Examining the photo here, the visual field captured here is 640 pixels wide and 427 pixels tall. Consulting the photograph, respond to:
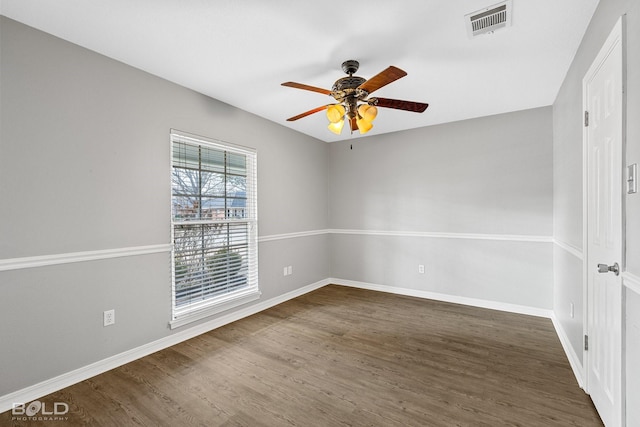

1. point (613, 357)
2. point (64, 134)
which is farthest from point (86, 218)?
point (613, 357)

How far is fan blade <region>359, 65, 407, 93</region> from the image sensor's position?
1.88 metres

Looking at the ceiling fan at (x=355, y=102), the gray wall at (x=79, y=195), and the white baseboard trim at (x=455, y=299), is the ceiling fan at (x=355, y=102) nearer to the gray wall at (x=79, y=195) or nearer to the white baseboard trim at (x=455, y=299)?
the gray wall at (x=79, y=195)

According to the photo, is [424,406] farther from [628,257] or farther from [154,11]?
[154,11]

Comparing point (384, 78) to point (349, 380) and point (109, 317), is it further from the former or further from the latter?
point (109, 317)

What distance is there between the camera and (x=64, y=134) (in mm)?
2172

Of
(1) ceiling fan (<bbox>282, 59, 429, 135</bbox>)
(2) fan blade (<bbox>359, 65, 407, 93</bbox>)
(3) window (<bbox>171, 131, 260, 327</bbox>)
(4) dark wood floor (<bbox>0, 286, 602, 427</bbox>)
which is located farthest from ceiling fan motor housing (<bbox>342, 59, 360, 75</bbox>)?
(4) dark wood floor (<bbox>0, 286, 602, 427</bbox>)

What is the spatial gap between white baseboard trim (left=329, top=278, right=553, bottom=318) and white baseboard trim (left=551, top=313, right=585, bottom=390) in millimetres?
333

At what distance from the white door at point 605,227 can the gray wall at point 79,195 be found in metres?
3.25

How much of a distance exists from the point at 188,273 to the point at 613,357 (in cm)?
327

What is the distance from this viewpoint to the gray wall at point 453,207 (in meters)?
3.57

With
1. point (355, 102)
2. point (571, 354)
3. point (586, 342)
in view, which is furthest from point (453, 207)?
point (355, 102)

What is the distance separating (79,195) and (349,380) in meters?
2.53

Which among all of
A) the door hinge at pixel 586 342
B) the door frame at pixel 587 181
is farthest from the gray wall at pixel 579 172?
the door hinge at pixel 586 342

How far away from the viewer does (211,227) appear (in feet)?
10.6
